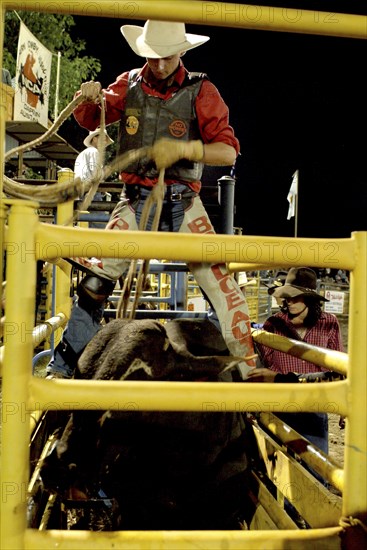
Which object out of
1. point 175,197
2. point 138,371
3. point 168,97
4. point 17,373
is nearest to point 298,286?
point 175,197

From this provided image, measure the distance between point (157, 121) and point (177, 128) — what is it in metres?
0.11

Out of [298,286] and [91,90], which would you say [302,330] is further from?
[91,90]

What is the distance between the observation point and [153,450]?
1825mm

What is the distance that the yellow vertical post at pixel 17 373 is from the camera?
1255 mm

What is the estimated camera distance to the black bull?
67.2 inches

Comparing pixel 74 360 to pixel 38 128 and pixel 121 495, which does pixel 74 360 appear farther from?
pixel 38 128

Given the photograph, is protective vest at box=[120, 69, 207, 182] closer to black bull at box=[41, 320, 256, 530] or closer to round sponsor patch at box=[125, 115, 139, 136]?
round sponsor patch at box=[125, 115, 139, 136]

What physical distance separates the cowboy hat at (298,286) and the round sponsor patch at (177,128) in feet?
4.22

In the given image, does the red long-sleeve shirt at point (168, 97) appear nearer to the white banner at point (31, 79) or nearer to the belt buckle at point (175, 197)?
the belt buckle at point (175, 197)

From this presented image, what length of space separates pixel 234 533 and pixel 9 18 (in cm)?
1361

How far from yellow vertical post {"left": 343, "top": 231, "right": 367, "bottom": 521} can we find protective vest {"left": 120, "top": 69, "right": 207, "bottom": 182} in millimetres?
1592

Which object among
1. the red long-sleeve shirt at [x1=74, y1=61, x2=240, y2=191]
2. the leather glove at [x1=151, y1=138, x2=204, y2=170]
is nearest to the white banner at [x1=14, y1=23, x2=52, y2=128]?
the red long-sleeve shirt at [x1=74, y1=61, x2=240, y2=191]

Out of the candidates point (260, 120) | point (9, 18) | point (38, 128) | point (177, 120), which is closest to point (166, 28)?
point (177, 120)

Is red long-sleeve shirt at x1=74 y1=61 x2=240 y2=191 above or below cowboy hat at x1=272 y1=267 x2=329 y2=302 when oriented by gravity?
above
